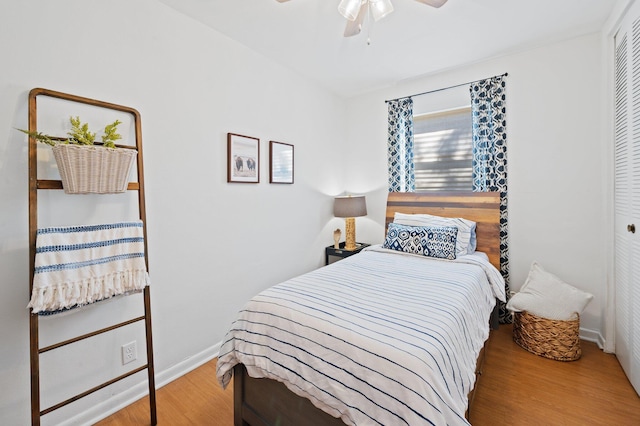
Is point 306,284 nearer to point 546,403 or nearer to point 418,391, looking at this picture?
point 418,391

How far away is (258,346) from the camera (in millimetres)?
1500

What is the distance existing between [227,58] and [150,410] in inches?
105

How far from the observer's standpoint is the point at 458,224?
2.85m

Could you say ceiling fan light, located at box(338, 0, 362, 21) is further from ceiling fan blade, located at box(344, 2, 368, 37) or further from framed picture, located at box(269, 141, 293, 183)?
framed picture, located at box(269, 141, 293, 183)

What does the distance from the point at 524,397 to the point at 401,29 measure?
112 inches

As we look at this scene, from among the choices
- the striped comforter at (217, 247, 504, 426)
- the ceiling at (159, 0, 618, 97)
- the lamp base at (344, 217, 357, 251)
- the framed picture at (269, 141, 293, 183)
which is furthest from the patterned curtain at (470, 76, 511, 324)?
the framed picture at (269, 141, 293, 183)

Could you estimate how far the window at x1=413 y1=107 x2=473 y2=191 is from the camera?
10.4ft

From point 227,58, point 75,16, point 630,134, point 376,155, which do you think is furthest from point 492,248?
point 75,16

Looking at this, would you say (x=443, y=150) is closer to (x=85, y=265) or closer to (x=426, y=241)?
(x=426, y=241)

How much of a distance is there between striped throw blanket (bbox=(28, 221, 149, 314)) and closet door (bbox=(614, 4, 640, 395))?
3.19m

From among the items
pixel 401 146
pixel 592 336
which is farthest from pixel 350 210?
pixel 592 336

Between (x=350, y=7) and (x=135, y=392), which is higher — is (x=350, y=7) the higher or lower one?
the higher one

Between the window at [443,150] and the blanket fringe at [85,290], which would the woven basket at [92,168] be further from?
the window at [443,150]

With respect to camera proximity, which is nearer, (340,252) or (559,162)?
(559,162)
